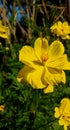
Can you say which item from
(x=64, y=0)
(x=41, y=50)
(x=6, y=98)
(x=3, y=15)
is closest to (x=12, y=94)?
(x=6, y=98)

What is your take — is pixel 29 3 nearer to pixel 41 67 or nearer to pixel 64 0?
pixel 64 0

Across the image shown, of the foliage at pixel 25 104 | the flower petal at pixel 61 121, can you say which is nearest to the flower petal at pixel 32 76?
the foliage at pixel 25 104

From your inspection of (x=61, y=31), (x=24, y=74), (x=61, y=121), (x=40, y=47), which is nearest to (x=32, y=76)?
(x=24, y=74)

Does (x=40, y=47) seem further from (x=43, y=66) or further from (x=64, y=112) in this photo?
(x=64, y=112)

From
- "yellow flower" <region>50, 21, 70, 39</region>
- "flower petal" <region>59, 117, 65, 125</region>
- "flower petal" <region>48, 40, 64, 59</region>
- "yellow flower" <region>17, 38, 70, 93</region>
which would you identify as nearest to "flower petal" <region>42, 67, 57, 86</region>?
"yellow flower" <region>17, 38, 70, 93</region>

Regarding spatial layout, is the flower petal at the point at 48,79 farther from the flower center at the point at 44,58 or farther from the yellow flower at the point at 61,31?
the yellow flower at the point at 61,31
